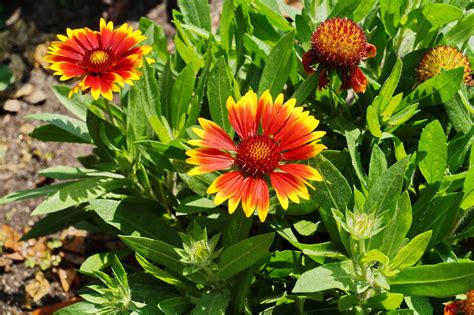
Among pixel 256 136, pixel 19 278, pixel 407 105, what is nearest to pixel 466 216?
pixel 407 105

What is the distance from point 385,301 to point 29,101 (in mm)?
2306

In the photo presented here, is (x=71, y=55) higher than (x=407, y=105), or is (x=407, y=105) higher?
(x=71, y=55)

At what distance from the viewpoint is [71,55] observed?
2.03 metres

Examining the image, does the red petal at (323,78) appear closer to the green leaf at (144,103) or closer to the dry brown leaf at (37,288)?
the green leaf at (144,103)

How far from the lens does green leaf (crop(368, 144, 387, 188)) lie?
1.85m

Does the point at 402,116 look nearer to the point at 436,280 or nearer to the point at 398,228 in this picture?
the point at 398,228

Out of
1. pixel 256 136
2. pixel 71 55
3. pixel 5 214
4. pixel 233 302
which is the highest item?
pixel 71 55

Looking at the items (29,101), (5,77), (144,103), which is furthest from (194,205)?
(5,77)

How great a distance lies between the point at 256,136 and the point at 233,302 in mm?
563

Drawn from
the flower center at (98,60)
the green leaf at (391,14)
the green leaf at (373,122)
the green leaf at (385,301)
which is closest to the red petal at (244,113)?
the green leaf at (373,122)

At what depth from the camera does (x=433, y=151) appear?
1889 mm

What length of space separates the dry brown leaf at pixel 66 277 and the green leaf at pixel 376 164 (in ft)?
4.81

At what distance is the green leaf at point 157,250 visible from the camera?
184cm

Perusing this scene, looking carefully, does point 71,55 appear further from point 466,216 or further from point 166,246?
point 466,216
